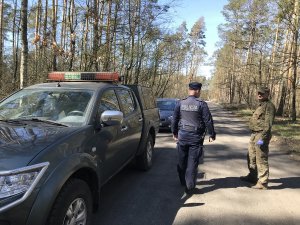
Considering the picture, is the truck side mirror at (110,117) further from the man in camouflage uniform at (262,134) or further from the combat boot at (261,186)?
the combat boot at (261,186)

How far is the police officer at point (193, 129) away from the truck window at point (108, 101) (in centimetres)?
125

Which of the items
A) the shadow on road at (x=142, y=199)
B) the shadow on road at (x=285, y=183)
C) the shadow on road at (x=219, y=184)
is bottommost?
the shadow on road at (x=285, y=183)

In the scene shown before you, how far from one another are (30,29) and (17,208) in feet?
127

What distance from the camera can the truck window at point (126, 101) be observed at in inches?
238

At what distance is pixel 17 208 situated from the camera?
114 inches

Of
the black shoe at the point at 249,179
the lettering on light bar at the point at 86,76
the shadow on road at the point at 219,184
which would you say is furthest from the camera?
the black shoe at the point at 249,179

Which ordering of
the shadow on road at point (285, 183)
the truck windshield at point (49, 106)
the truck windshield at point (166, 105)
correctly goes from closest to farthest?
the truck windshield at point (49, 106) < the shadow on road at point (285, 183) < the truck windshield at point (166, 105)

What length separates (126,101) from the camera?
21.0ft

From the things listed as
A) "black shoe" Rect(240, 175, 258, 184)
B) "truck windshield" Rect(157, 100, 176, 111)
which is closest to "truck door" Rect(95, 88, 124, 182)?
"black shoe" Rect(240, 175, 258, 184)

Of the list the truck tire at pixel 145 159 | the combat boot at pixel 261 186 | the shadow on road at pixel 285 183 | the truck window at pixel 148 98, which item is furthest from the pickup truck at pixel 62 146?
the shadow on road at pixel 285 183

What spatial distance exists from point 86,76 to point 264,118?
135 inches

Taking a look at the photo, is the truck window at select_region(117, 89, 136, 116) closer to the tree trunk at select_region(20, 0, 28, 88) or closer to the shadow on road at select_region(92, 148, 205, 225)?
the shadow on road at select_region(92, 148, 205, 225)

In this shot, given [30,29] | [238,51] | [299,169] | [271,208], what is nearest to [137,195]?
[271,208]

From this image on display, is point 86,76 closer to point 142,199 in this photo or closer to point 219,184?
point 142,199
